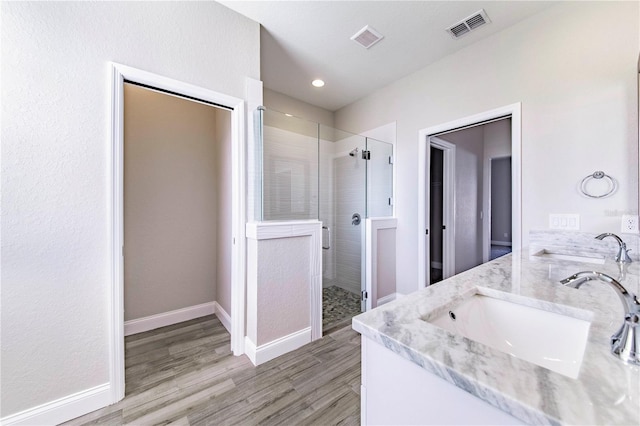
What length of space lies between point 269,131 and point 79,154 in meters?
1.27

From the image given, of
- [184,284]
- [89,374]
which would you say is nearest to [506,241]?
[184,284]

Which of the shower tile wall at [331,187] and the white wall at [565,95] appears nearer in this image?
the white wall at [565,95]

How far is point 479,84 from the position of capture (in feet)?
7.85

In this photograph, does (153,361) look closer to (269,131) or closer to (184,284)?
(184,284)

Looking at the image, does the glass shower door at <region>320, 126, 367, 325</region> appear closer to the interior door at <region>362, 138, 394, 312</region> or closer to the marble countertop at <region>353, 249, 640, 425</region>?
the interior door at <region>362, 138, 394, 312</region>

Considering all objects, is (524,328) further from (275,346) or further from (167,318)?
(167,318)

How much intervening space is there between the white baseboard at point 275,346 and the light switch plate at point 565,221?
7.15ft

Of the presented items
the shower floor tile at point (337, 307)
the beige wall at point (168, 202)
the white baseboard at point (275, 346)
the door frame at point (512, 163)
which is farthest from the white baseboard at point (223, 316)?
the door frame at point (512, 163)

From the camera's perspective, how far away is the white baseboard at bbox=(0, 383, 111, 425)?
1.35 metres

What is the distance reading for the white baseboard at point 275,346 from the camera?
1.95 m

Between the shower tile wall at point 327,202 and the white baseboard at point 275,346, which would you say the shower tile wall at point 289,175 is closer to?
the shower tile wall at point 327,202

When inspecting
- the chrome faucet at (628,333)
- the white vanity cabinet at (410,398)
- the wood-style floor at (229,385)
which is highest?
the chrome faucet at (628,333)

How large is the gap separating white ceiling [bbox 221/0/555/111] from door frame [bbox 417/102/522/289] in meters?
0.72

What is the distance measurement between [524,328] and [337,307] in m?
2.24
